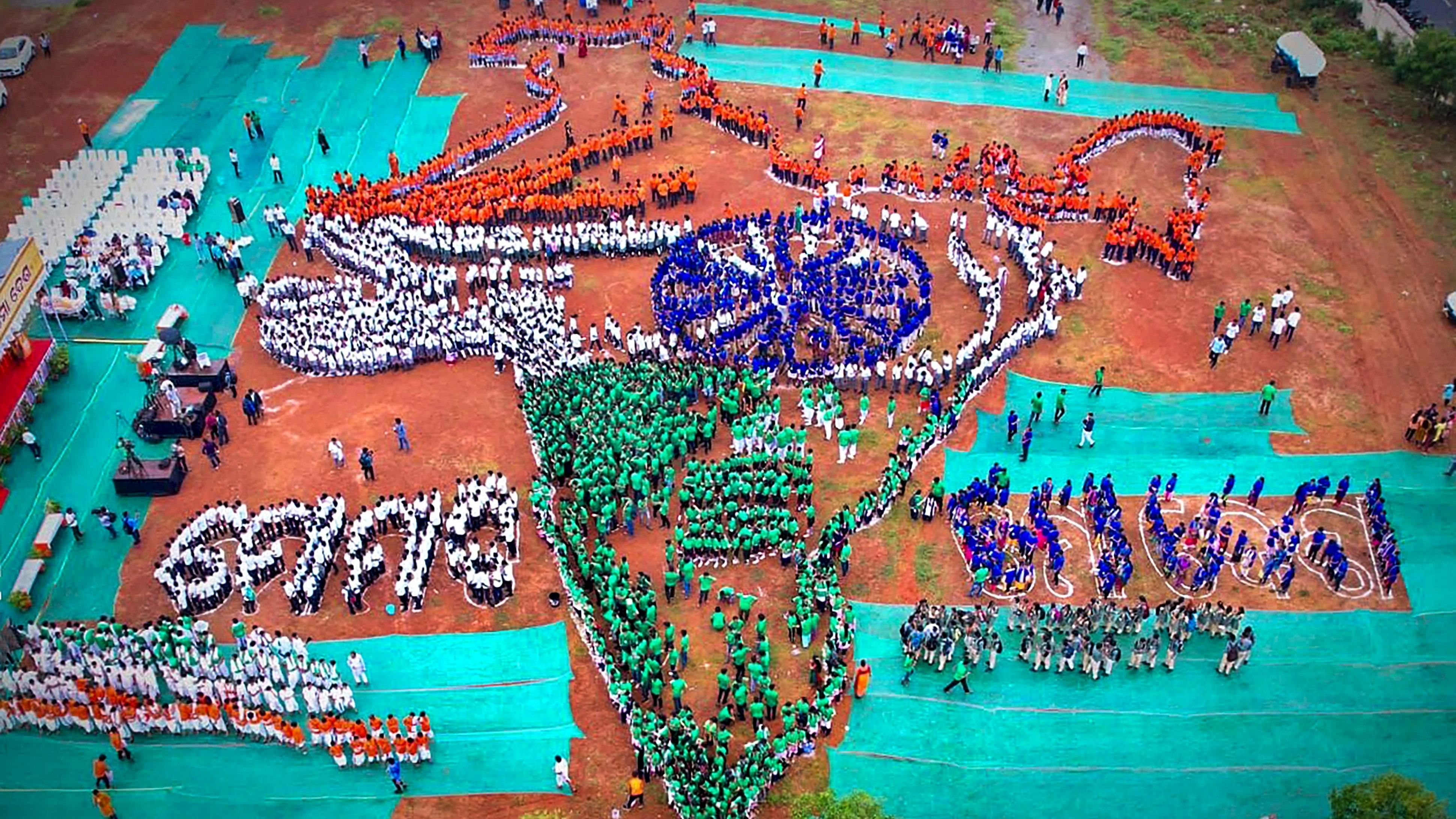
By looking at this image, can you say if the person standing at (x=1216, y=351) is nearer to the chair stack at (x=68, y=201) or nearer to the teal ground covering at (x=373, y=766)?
the teal ground covering at (x=373, y=766)

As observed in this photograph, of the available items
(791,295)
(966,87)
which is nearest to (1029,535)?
(791,295)

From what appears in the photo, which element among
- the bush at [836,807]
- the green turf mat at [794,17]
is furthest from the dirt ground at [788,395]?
the bush at [836,807]

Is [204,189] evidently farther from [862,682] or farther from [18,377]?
[862,682]

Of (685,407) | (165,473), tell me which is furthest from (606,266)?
(165,473)

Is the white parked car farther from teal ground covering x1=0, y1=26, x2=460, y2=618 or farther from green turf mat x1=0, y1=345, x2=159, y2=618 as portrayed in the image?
green turf mat x1=0, y1=345, x2=159, y2=618

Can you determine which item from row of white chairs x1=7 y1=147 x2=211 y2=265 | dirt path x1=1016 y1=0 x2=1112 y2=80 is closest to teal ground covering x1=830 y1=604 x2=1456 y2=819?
row of white chairs x1=7 y1=147 x2=211 y2=265

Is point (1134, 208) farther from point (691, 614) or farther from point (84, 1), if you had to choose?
point (84, 1)
